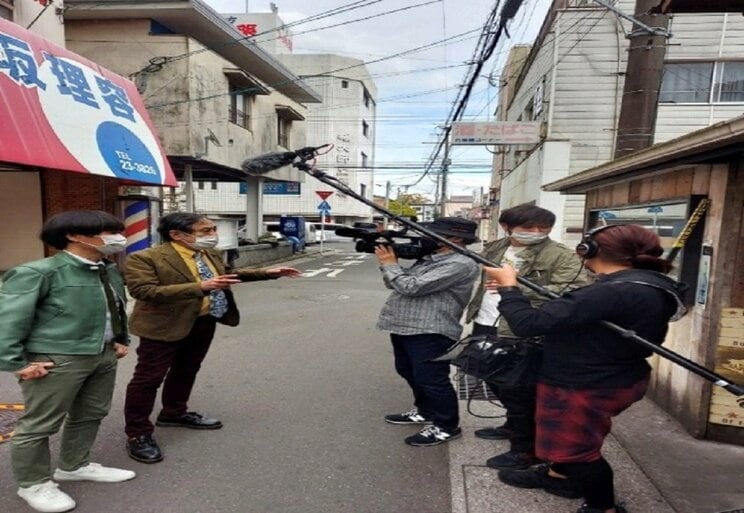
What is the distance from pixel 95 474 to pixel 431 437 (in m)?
2.05

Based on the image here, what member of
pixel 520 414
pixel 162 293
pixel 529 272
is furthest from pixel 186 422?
pixel 529 272

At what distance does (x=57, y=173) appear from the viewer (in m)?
10.1

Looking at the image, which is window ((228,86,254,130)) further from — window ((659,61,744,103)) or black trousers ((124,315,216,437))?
black trousers ((124,315,216,437))

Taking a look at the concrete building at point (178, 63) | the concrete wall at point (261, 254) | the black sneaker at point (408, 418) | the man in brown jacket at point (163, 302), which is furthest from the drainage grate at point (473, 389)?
the concrete wall at point (261, 254)

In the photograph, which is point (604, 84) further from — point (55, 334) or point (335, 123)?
point (335, 123)

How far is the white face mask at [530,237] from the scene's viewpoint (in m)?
2.88

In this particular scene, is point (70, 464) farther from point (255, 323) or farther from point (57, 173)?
point (57, 173)

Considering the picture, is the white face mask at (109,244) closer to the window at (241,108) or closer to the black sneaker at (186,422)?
the black sneaker at (186,422)

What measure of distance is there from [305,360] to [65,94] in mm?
5539

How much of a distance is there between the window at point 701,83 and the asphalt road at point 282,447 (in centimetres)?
1088

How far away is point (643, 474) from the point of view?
9.55 feet

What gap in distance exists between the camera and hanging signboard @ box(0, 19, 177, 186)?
6.10m

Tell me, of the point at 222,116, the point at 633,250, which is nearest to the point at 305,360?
the point at 633,250

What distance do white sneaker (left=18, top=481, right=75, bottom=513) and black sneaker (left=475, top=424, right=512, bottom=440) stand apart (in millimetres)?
2494
